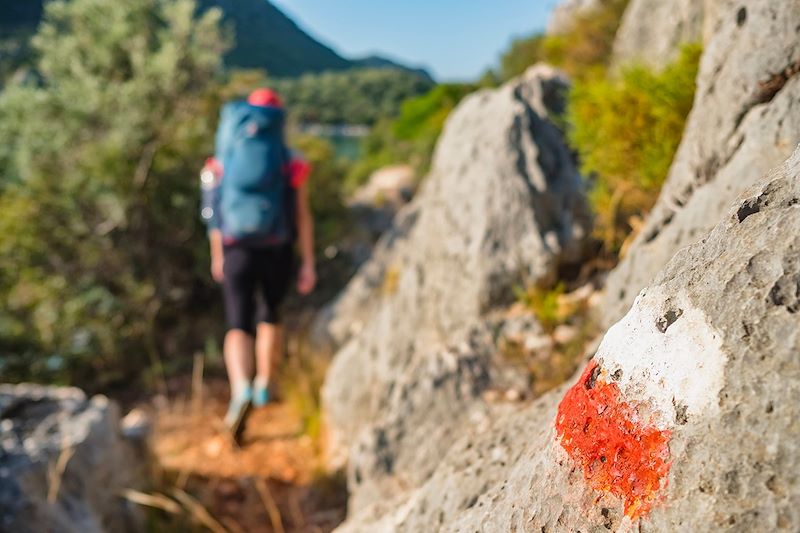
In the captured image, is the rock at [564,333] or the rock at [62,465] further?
the rock at [564,333]

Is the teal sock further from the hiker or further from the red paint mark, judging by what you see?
the red paint mark

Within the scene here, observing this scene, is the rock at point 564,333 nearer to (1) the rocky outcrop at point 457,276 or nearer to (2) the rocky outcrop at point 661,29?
(1) the rocky outcrop at point 457,276

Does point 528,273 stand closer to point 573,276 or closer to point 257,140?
point 573,276

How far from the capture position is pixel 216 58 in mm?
7004

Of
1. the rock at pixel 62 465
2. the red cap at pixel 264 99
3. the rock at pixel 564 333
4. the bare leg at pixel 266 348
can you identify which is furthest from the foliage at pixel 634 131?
the rock at pixel 62 465

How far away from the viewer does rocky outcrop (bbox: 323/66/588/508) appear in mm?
3092

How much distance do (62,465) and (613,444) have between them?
9.60 ft

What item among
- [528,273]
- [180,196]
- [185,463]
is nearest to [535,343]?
[528,273]

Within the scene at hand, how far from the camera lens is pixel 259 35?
2291cm

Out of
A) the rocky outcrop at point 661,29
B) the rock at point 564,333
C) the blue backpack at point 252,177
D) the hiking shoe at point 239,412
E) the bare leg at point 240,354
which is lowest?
the hiking shoe at point 239,412

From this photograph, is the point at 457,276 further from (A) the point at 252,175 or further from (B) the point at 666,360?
(B) the point at 666,360

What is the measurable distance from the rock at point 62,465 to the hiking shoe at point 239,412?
79 cm

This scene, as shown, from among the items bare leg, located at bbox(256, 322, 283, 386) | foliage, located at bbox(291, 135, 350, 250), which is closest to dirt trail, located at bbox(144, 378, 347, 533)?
bare leg, located at bbox(256, 322, 283, 386)

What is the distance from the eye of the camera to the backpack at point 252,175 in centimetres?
424
